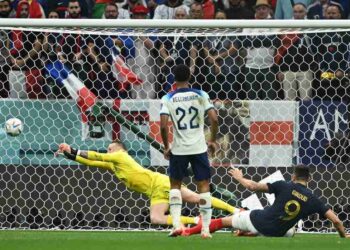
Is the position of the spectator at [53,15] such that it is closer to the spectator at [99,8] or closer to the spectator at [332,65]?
the spectator at [99,8]

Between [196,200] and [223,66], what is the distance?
1815 mm

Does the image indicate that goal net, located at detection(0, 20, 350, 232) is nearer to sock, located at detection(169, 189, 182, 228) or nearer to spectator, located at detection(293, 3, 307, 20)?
spectator, located at detection(293, 3, 307, 20)

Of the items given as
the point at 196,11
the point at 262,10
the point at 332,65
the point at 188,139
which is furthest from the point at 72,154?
the point at 262,10

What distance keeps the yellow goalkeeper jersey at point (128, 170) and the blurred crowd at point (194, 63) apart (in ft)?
2.80

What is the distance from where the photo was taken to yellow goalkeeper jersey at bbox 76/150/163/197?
52.7 feet

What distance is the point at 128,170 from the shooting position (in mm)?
16266

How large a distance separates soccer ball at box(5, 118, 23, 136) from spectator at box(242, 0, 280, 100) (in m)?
2.94

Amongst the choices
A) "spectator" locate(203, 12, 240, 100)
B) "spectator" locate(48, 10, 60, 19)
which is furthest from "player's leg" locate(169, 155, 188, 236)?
"spectator" locate(48, 10, 60, 19)

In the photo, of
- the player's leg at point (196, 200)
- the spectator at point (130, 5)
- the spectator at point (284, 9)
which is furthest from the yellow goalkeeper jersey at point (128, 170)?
the spectator at point (284, 9)

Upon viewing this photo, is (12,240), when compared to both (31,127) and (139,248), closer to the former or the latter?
(139,248)

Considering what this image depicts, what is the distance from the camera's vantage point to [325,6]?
18.2 metres

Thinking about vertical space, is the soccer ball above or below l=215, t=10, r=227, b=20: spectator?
below

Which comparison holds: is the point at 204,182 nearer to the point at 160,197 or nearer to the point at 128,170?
the point at 128,170

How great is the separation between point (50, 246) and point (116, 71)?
214 inches
